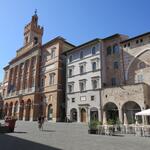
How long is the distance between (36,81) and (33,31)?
1945 centimetres

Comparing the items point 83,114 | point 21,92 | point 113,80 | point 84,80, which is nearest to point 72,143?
point 113,80

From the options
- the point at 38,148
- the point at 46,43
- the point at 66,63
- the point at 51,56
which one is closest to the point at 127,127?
the point at 38,148

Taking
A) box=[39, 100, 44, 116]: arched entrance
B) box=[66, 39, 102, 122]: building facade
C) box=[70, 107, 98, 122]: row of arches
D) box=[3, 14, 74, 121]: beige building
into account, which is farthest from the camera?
box=[39, 100, 44, 116]: arched entrance

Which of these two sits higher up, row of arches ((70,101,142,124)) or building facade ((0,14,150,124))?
building facade ((0,14,150,124))

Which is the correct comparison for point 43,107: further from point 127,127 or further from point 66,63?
point 127,127

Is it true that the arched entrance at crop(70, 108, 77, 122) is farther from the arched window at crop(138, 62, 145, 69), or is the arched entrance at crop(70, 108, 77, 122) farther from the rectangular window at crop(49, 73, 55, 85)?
the arched window at crop(138, 62, 145, 69)

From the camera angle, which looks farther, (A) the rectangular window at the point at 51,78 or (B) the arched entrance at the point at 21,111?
(B) the arched entrance at the point at 21,111

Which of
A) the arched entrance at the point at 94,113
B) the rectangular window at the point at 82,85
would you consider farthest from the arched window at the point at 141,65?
the rectangular window at the point at 82,85

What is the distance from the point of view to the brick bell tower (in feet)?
178

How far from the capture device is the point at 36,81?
43.1 meters

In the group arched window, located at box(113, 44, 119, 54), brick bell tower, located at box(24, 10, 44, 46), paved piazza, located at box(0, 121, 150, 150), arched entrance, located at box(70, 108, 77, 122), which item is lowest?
paved piazza, located at box(0, 121, 150, 150)

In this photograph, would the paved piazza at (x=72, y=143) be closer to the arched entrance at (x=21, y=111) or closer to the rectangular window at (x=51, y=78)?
the rectangular window at (x=51, y=78)

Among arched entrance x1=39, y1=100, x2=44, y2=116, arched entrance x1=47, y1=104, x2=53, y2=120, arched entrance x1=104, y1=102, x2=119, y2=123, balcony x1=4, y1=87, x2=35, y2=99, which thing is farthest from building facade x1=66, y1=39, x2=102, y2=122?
balcony x1=4, y1=87, x2=35, y2=99

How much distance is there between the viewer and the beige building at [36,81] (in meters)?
38.4
